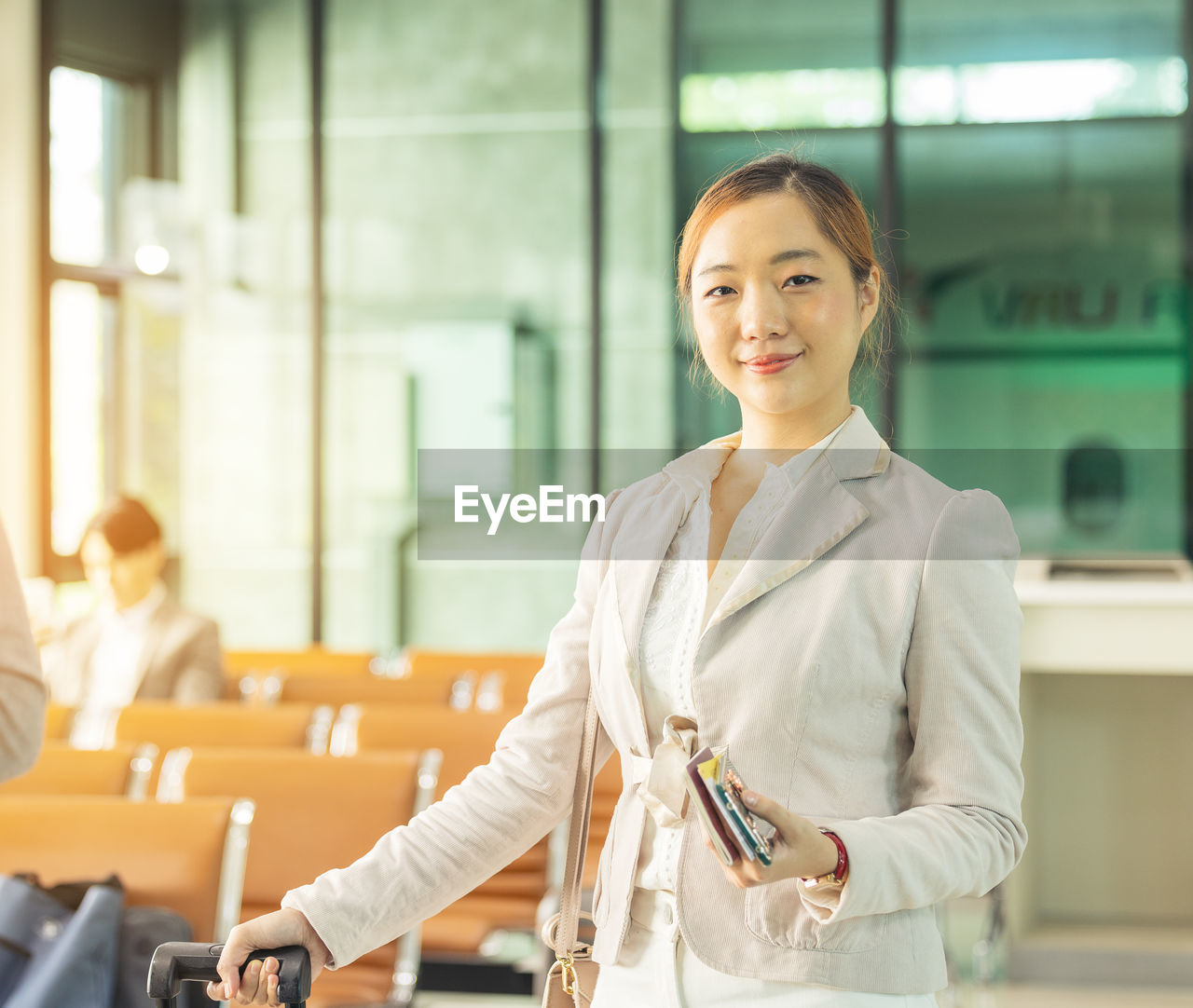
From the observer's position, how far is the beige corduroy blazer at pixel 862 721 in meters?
1.01

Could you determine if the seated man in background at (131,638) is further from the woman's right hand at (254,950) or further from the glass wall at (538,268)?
the woman's right hand at (254,950)

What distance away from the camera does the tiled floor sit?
3.69 metres

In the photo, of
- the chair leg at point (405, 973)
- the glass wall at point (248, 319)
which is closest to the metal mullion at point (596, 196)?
the glass wall at point (248, 319)

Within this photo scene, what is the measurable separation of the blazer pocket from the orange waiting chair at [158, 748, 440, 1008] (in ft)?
5.37

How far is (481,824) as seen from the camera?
46.9 inches

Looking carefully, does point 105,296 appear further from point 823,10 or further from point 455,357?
point 823,10

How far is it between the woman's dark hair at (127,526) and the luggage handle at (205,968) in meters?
3.37

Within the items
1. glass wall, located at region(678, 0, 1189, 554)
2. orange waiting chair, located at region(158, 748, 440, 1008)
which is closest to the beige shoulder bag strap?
orange waiting chair, located at region(158, 748, 440, 1008)

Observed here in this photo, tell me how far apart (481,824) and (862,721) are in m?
0.37

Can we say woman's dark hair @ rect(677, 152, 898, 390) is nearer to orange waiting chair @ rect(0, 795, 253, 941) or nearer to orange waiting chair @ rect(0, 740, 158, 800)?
orange waiting chair @ rect(0, 795, 253, 941)

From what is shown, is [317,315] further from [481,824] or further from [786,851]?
[786,851]

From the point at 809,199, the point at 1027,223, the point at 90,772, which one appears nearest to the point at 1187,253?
the point at 1027,223

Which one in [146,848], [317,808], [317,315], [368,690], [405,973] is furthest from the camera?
[317,315]

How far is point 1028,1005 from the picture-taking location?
3734 millimetres
